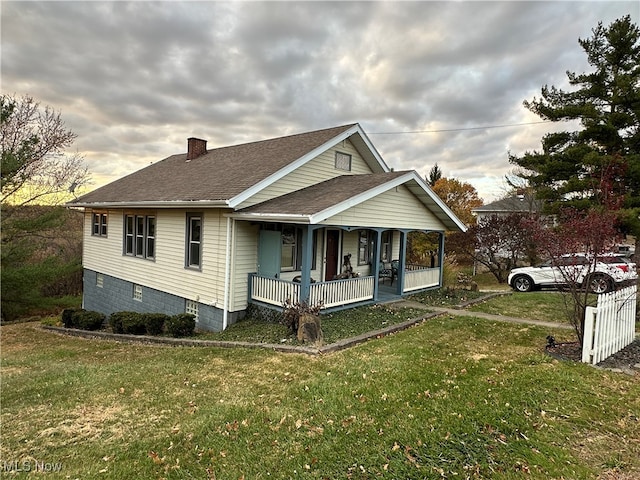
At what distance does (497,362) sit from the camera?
21.5ft

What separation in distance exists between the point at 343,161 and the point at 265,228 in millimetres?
4099

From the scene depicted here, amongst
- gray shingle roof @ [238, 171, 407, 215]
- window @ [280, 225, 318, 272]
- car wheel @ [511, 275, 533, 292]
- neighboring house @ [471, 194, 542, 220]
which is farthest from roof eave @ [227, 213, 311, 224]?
neighboring house @ [471, 194, 542, 220]

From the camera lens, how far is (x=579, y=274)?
6809mm

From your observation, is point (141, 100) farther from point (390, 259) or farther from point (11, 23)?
point (390, 259)

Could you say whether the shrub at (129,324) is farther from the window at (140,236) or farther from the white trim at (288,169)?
the white trim at (288,169)

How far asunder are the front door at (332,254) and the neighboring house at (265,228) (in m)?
0.04

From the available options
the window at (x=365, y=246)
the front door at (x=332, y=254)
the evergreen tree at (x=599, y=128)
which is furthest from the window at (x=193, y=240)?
the evergreen tree at (x=599, y=128)

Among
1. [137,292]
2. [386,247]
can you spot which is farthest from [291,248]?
[137,292]

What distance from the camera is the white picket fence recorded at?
247 inches

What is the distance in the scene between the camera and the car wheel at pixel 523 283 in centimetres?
1527

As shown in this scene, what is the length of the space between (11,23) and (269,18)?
7621 mm

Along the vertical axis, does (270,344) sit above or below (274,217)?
below

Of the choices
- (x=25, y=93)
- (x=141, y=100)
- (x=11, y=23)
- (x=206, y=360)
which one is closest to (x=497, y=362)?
(x=206, y=360)

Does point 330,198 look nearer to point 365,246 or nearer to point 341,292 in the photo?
point 341,292
